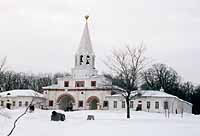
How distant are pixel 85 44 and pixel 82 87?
7.58m

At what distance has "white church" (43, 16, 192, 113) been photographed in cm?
6812

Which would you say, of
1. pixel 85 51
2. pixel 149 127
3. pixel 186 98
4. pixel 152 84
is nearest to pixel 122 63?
pixel 149 127

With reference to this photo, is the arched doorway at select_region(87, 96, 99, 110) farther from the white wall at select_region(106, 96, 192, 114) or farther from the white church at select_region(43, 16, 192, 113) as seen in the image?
the white wall at select_region(106, 96, 192, 114)

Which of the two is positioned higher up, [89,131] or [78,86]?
[78,86]

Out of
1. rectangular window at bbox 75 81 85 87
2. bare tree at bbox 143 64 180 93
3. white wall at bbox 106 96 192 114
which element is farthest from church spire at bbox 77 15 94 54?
bare tree at bbox 143 64 180 93

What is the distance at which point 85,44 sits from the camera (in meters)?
71.8

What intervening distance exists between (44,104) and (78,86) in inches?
270

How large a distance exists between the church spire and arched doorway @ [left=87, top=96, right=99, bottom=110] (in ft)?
26.5

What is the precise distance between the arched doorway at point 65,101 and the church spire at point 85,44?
27.2 feet

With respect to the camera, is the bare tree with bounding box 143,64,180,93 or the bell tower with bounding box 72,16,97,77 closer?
the bell tower with bounding box 72,16,97,77

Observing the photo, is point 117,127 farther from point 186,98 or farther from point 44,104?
point 186,98

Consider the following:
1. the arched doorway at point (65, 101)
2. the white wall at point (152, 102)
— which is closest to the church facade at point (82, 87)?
the arched doorway at point (65, 101)

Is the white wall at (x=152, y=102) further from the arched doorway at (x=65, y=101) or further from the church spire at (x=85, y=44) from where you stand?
the church spire at (x=85, y=44)

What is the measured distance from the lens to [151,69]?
89.3m
